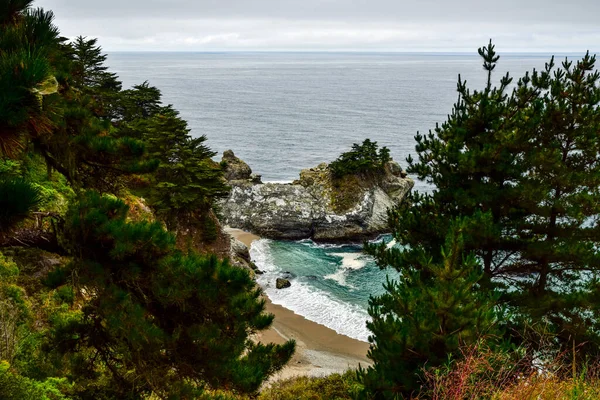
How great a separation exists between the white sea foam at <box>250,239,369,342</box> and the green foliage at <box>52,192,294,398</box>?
1906cm

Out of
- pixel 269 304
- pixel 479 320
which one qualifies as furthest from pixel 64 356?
pixel 269 304

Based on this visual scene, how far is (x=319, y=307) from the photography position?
27531 mm

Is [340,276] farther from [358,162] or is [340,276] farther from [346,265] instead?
[358,162]

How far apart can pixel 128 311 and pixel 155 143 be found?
1839 centimetres

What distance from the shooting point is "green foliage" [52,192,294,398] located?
18.4ft

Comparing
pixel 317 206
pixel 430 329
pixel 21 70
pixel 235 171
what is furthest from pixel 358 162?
pixel 21 70

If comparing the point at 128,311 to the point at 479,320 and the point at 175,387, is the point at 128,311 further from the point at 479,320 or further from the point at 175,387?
the point at 479,320

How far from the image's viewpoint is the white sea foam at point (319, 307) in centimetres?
2527

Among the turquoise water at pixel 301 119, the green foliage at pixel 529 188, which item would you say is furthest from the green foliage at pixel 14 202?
the turquoise water at pixel 301 119

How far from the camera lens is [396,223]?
47.2 ft

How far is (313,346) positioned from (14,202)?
21.0m

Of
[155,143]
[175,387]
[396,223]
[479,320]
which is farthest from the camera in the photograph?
[155,143]

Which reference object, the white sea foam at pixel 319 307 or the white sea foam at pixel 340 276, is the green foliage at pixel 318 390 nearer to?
the white sea foam at pixel 319 307

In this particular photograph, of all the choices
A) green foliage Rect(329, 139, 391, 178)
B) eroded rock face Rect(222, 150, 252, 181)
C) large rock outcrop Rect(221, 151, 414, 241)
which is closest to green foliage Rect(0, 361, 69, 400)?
large rock outcrop Rect(221, 151, 414, 241)
